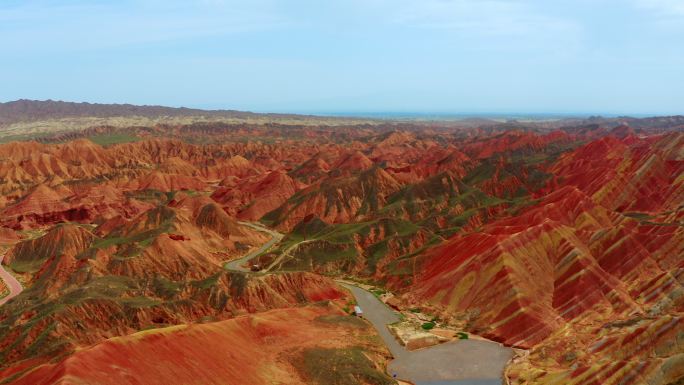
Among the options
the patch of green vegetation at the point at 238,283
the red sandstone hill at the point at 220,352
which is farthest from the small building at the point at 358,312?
the patch of green vegetation at the point at 238,283

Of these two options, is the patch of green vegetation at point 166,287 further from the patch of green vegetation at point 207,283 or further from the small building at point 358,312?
the small building at point 358,312

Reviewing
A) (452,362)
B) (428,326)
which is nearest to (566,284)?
(428,326)

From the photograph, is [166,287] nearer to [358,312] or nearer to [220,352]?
[358,312]

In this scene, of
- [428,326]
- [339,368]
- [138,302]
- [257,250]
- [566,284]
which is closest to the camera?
[339,368]

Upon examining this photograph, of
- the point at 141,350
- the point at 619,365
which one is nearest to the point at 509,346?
the point at 619,365

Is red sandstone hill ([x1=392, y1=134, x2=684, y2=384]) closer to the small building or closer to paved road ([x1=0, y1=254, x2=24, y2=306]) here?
the small building
